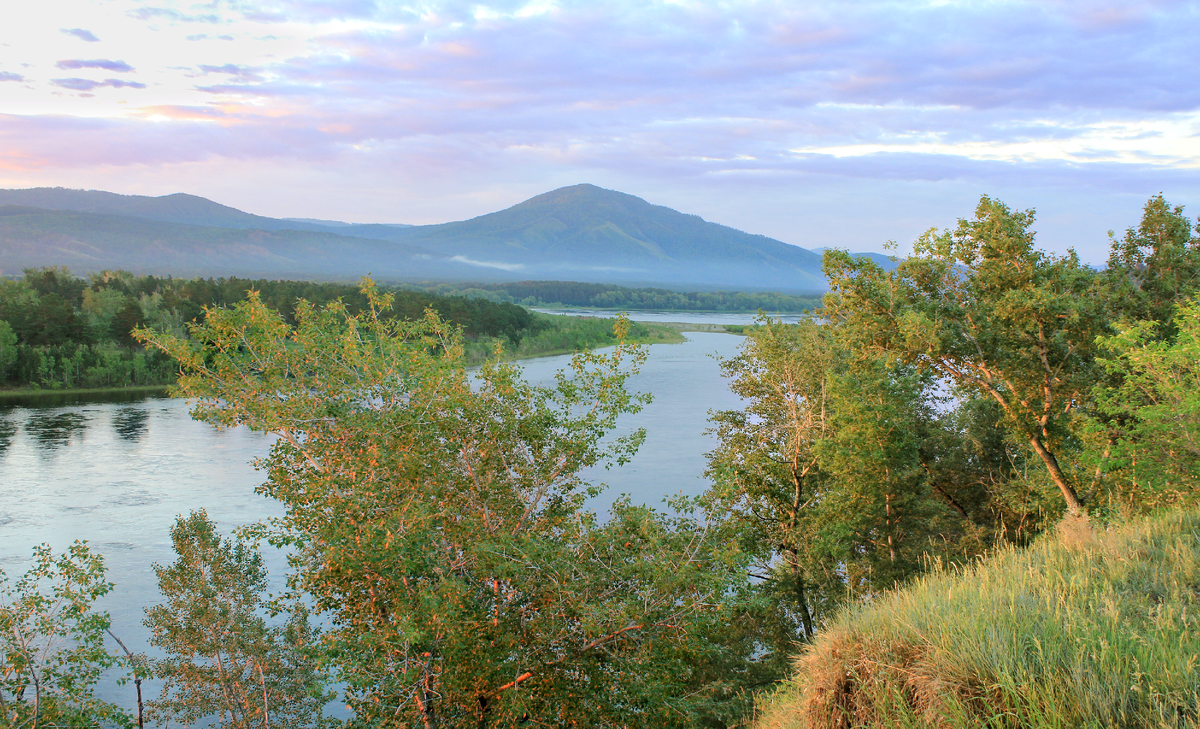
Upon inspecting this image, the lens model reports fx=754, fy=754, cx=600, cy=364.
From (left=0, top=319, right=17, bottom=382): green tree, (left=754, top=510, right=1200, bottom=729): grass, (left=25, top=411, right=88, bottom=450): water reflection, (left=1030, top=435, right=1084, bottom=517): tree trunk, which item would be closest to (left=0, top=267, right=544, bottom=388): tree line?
(left=0, top=319, right=17, bottom=382): green tree

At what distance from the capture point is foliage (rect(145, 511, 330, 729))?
1592 centimetres

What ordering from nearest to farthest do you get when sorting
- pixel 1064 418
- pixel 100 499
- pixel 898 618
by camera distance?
pixel 898 618 < pixel 1064 418 < pixel 100 499

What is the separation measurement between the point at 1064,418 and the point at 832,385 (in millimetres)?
4695

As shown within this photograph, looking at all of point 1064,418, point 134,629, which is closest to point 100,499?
point 134,629

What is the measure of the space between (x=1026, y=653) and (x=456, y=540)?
665 centimetres

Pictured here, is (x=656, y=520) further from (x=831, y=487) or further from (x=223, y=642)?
(x=223, y=642)

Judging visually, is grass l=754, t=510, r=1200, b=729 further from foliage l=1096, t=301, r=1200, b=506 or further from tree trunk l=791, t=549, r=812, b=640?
tree trunk l=791, t=549, r=812, b=640

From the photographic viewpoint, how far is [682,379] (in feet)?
216

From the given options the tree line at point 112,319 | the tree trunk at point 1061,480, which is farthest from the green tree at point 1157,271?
the tree line at point 112,319

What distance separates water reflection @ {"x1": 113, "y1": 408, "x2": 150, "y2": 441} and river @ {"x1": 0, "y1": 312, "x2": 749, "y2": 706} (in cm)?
8

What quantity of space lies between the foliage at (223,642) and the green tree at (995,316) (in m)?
13.3

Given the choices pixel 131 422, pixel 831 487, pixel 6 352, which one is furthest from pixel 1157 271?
pixel 6 352

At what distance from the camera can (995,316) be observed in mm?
14773

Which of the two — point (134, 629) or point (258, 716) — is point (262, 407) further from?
point (134, 629)
